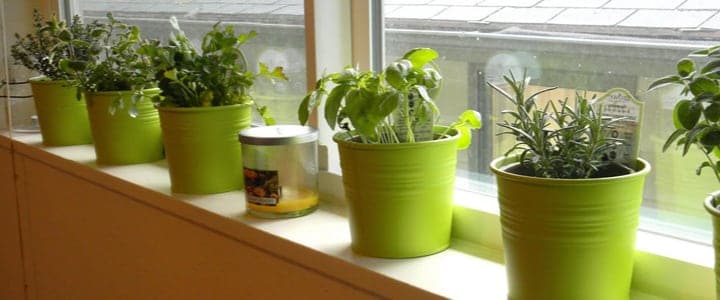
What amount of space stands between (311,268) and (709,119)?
65 cm

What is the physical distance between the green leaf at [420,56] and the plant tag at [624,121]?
0.79 ft

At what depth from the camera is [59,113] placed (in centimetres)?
207

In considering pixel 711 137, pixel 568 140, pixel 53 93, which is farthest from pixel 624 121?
pixel 53 93

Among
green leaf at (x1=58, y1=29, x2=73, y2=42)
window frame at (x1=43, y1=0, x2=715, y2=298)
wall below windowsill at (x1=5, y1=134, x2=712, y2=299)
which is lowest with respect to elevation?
wall below windowsill at (x1=5, y1=134, x2=712, y2=299)

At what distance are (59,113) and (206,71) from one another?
0.73 m

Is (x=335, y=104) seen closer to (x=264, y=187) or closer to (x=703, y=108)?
(x=264, y=187)

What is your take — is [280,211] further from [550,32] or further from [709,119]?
[709,119]

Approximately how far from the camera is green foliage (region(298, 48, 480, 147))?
111 centimetres

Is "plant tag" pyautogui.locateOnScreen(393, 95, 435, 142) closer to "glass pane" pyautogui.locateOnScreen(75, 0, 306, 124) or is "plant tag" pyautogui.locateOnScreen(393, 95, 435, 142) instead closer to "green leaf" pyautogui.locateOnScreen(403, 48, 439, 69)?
"green leaf" pyautogui.locateOnScreen(403, 48, 439, 69)

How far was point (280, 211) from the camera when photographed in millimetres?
1404

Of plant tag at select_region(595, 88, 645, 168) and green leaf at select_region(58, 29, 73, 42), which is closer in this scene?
plant tag at select_region(595, 88, 645, 168)

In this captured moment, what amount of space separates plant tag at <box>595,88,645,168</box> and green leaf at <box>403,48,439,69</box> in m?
0.24

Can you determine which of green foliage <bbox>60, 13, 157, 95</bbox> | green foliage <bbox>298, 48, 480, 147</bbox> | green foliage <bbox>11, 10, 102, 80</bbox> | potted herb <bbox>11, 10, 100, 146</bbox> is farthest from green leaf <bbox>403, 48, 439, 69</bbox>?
potted herb <bbox>11, 10, 100, 146</bbox>

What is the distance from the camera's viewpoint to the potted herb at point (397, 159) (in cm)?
114
